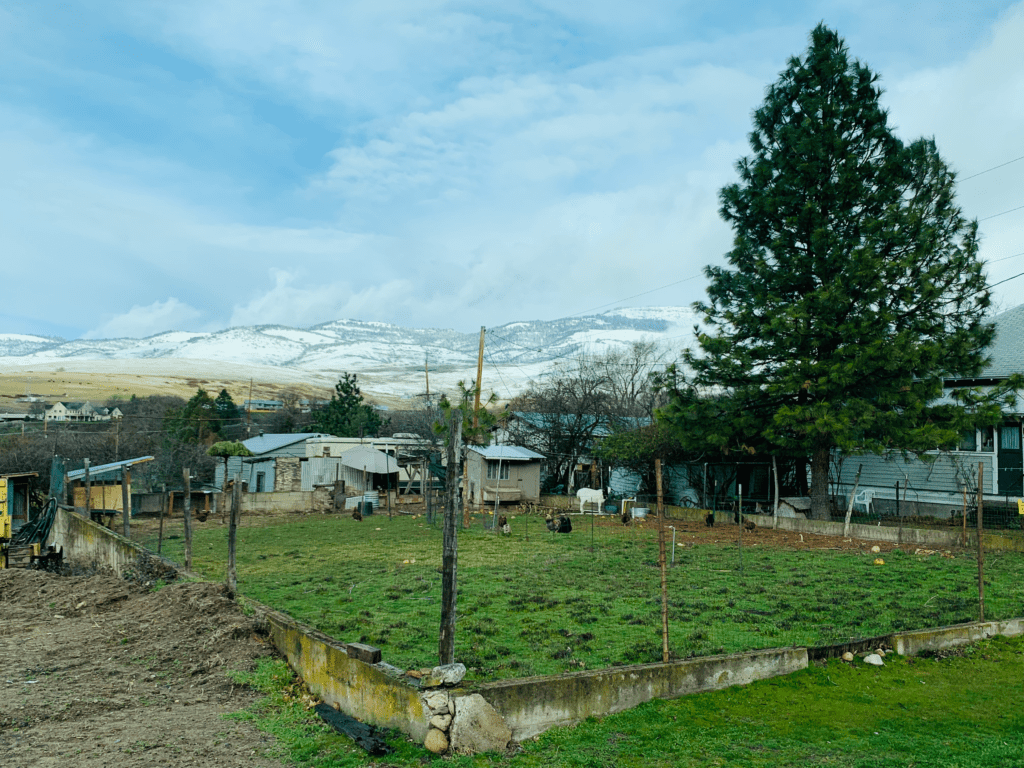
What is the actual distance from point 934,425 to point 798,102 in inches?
445

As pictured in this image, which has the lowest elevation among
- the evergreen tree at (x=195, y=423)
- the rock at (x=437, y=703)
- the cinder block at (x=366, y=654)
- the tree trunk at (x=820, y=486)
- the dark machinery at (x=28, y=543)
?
the dark machinery at (x=28, y=543)

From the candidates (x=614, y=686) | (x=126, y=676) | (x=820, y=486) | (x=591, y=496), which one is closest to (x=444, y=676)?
(x=614, y=686)

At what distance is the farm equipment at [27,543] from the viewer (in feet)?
59.4

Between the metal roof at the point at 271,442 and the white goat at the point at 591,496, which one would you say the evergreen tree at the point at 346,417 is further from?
the white goat at the point at 591,496

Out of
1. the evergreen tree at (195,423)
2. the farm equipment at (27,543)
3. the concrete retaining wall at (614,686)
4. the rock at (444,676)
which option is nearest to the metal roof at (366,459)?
the farm equipment at (27,543)

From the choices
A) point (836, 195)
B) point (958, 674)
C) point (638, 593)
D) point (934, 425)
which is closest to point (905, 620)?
point (958, 674)

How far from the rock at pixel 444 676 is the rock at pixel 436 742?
1.16ft

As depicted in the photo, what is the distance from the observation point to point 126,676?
8.51 meters

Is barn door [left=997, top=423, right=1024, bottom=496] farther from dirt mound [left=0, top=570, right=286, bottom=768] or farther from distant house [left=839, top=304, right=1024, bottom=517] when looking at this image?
dirt mound [left=0, top=570, right=286, bottom=768]

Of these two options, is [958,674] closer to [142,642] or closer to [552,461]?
[142,642]

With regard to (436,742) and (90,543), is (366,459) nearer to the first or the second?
(90,543)

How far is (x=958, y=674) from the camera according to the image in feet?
27.2

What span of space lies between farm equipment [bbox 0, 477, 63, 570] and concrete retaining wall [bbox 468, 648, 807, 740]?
660 inches

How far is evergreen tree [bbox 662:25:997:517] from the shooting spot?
71.2 feet
